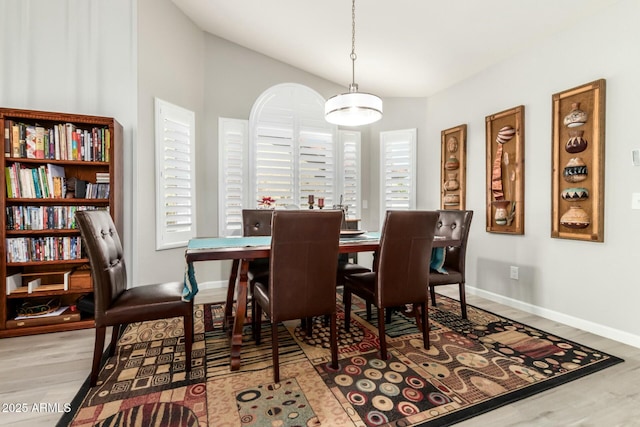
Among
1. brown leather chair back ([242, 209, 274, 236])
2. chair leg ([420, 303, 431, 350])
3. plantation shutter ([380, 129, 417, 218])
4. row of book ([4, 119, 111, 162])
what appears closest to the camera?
chair leg ([420, 303, 431, 350])

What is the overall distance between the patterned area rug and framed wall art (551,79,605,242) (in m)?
0.96

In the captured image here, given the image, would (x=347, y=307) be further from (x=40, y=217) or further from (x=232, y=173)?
(x=40, y=217)

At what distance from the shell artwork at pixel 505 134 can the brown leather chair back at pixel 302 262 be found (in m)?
2.44

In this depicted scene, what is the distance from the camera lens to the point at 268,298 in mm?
1887

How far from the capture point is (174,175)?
3.35 metres

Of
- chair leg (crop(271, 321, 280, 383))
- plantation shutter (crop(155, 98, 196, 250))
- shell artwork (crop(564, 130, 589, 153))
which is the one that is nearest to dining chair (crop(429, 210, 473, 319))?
shell artwork (crop(564, 130, 589, 153))

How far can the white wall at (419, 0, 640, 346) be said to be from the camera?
234 centimetres

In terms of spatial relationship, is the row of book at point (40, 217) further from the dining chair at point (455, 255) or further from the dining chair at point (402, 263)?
the dining chair at point (455, 255)

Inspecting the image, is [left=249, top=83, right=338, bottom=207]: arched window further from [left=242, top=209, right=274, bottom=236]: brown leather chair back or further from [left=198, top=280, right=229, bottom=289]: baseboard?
[left=198, top=280, right=229, bottom=289]: baseboard

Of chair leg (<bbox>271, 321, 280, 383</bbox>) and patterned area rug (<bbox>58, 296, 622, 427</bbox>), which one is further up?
chair leg (<bbox>271, 321, 280, 383</bbox>)

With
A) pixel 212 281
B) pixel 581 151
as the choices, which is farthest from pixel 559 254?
pixel 212 281

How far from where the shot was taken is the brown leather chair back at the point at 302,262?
1.77 metres

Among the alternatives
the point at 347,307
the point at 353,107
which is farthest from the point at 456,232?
the point at 353,107

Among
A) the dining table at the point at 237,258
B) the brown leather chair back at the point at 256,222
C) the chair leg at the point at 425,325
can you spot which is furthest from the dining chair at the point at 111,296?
the chair leg at the point at 425,325
